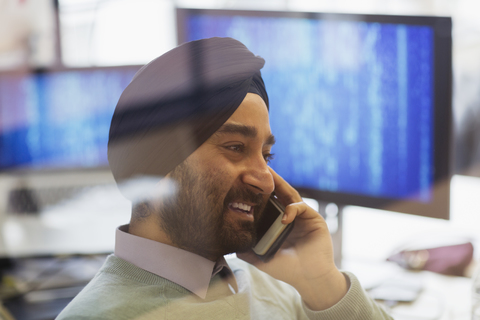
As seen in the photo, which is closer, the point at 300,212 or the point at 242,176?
the point at 242,176

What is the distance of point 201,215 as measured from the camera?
653 mm

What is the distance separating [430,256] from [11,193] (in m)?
1.20

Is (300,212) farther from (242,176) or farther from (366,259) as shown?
(366,259)

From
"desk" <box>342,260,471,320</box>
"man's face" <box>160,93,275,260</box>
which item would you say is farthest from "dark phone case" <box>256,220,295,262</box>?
"desk" <box>342,260,471,320</box>

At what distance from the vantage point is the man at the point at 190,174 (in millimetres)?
632

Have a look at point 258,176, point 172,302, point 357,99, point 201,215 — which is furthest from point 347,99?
point 172,302

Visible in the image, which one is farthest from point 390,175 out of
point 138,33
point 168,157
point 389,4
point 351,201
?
point 389,4

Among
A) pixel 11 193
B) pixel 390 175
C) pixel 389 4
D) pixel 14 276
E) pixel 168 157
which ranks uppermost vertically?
pixel 389 4

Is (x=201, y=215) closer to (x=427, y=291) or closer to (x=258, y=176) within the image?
(x=258, y=176)

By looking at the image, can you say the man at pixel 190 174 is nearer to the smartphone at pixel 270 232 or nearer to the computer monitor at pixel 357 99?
the smartphone at pixel 270 232

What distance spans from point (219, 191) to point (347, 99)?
0.47 m

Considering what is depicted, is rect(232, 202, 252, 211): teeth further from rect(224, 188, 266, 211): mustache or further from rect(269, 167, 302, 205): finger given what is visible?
rect(269, 167, 302, 205): finger

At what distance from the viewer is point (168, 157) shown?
64 centimetres

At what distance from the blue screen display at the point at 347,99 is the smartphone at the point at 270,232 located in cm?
26
